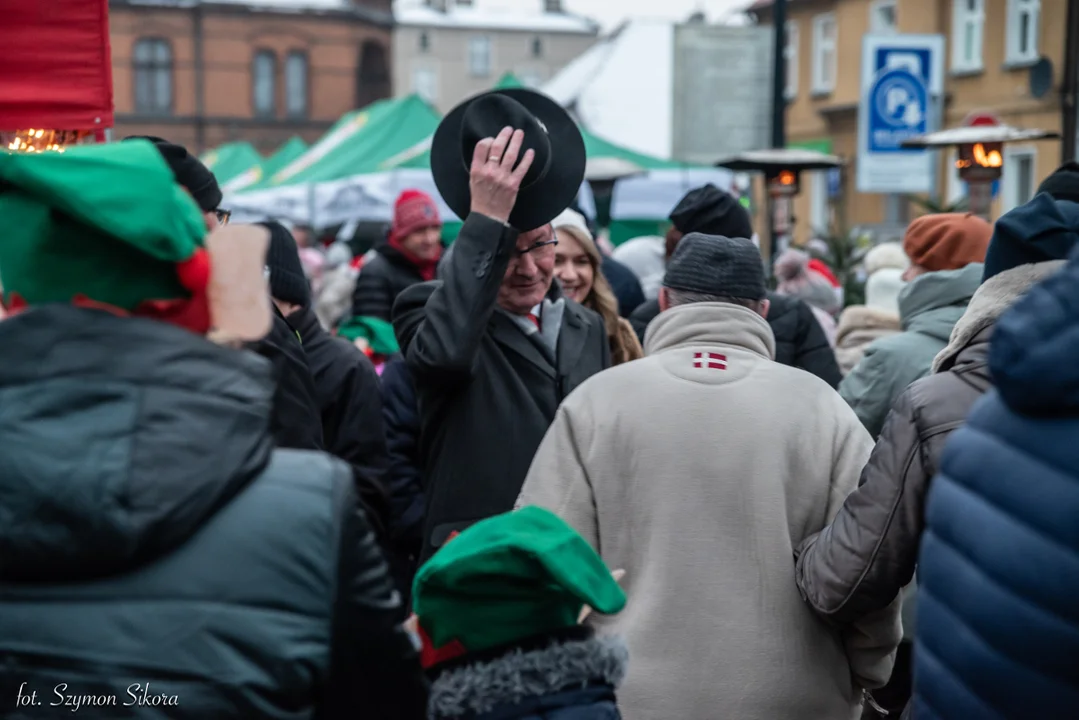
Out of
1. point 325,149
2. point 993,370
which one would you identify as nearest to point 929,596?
point 993,370

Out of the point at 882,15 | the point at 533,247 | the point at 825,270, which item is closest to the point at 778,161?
the point at 825,270

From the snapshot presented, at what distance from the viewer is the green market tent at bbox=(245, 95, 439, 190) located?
72.5ft

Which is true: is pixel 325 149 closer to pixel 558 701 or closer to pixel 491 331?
pixel 491 331

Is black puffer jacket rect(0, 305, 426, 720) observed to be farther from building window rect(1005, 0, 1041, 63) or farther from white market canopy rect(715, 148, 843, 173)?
building window rect(1005, 0, 1041, 63)

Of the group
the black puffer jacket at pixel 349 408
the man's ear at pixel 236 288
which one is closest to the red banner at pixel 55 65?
the black puffer jacket at pixel 349 408

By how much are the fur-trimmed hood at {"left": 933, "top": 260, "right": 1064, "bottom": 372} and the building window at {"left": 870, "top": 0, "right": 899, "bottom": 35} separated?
31.5m

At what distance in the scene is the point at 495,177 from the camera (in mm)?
3377

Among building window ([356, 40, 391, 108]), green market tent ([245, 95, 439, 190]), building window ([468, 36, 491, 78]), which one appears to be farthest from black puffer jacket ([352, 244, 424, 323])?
building window ([468, 36, 491, 78])

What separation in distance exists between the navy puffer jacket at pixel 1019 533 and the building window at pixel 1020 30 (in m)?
27.4

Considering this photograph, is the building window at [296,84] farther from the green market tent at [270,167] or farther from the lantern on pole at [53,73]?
the lantern on pole at [53,73]

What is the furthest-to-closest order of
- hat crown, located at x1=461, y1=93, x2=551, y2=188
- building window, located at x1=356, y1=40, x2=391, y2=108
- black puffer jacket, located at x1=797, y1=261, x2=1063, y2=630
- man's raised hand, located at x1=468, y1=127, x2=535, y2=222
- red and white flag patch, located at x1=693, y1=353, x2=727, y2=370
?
building window, located at x1=356, y1=40, x2=391, y2=108, hat crown, located at x1=461, y1=93, x2=551, y2=188, man's raised hand, located at x1=468, y1=127, x2=535, y2=222, red and white flag patch, located at x1=693, y1=353, x2=727, y2=370, black puffer jacket, located at x1=797, y1=261, x2=1063, y2=630

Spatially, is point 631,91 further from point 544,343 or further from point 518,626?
point 518,626

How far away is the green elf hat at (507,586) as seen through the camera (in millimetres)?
2199

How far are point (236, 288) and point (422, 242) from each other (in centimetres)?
615
